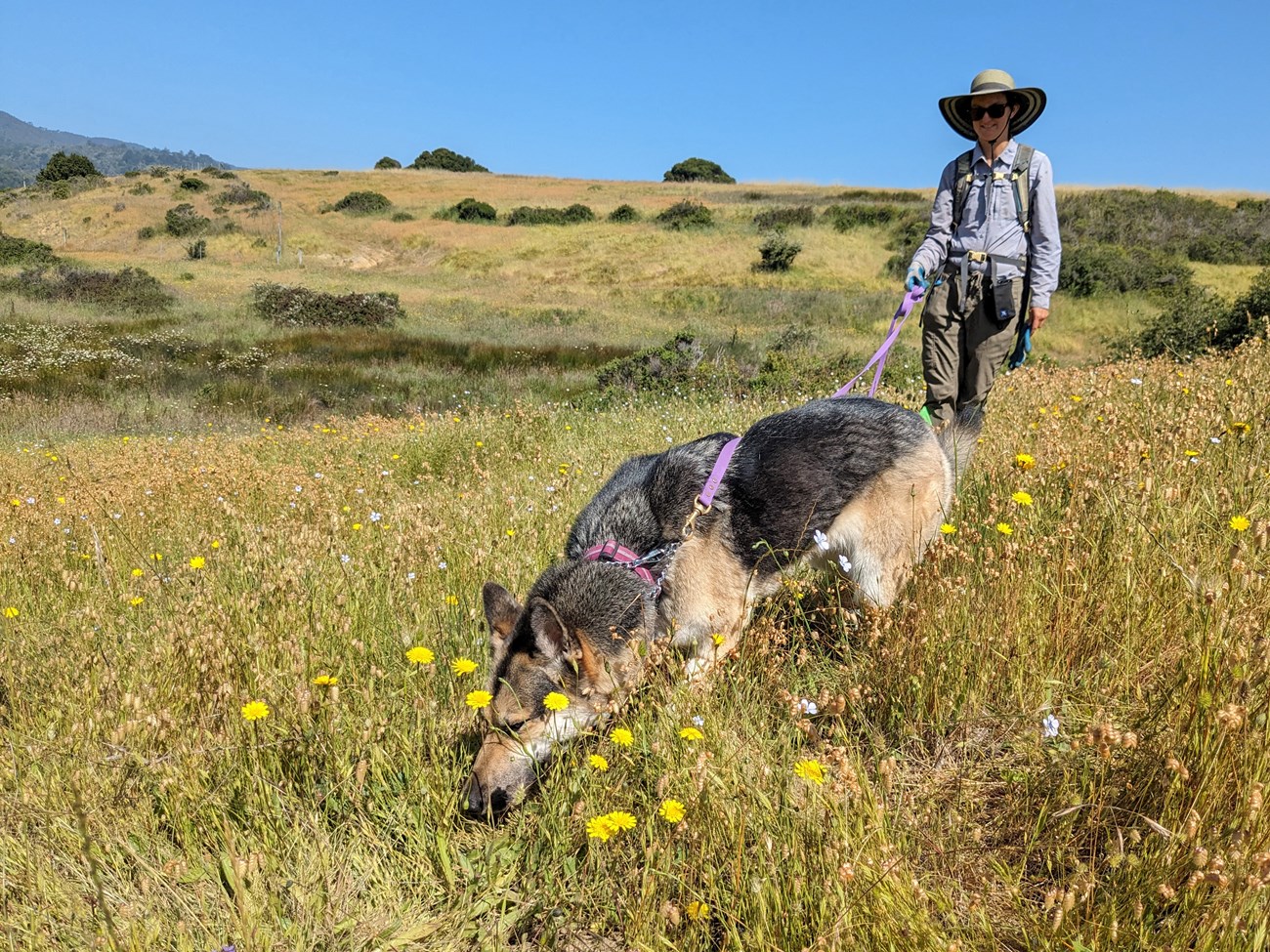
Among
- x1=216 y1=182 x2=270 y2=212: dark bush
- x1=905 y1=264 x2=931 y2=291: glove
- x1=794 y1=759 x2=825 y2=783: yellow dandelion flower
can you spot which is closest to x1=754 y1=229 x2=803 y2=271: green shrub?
x1=905 y1=264 x2=931 y2=291: glove

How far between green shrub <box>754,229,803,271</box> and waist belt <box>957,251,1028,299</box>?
36608 mm

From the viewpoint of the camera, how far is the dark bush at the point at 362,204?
189 ft

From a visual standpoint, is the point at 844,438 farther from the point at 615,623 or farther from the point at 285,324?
the point at 285,324

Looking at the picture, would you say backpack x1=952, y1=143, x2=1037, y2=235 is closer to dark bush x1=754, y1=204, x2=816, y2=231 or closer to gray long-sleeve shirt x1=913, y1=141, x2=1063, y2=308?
gray long-sleeve shirt x1=913, y1=141, x2=1063, y2=308

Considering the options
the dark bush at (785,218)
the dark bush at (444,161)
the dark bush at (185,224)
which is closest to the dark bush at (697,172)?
the dark bush at (444,161)

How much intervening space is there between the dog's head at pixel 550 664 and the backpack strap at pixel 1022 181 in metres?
3.83

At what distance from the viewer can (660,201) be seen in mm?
59625

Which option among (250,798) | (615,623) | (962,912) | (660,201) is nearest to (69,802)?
(250,798)

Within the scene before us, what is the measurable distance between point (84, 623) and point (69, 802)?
129cm

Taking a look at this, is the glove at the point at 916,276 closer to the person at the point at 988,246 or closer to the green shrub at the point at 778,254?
the person at the point at 988,246

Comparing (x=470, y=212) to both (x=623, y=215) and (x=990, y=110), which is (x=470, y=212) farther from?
(x=990, y=110)

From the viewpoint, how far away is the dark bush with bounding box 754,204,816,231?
46334mm

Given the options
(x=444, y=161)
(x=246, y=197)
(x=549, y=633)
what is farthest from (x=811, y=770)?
(x=444, y=161)

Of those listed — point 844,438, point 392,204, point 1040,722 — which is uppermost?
point 392,204
